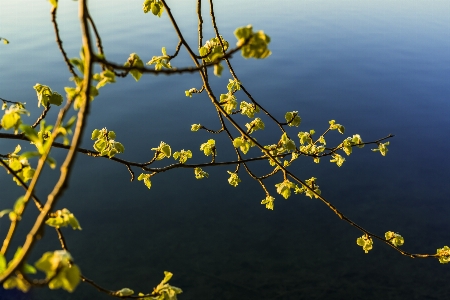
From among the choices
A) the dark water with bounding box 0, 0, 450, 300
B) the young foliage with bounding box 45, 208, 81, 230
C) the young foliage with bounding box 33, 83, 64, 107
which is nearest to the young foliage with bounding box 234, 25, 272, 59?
the young foliage with bounding box 45, 208, 81, 230

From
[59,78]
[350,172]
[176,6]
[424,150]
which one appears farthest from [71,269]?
[176,6]

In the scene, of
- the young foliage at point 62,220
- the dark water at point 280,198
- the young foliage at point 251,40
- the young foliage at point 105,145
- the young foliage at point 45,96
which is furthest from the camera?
the dark water at point 280,198

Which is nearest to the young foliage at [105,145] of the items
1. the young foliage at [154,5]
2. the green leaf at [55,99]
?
the green leaf at [55,99]

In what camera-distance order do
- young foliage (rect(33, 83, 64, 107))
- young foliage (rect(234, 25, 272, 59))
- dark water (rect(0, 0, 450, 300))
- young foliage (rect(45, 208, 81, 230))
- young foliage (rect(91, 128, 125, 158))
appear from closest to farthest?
young foliage (rect(234, 25, 272, 59)) → young foliage (rect(45, 208, 81, 230)) → young foliage (rect(33, 83, 64, 107)) → young foliage (rect(91, 128, 125, 158)) → dark water (rect(0, 0, 450, 300))

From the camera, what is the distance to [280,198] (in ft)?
26.0

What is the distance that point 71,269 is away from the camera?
37.7 inches

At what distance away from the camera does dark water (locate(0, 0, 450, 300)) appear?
6457mm

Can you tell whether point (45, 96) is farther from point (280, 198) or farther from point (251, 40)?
point (280, 198)

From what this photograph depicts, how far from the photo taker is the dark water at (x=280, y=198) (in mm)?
6457

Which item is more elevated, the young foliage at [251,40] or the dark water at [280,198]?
the young foliage at [251,40]

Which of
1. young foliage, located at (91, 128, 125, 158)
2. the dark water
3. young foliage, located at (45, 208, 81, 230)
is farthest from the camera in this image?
the dark water

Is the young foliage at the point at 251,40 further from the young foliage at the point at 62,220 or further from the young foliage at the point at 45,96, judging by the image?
the young foliage at the point at 45,96

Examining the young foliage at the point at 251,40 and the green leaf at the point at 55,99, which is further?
the green leaf at the point at 55,99

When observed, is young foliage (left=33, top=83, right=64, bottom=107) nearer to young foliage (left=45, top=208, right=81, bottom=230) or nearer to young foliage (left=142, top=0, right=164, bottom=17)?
young foliage (left=142, top=0, right=164, bottom=17)
